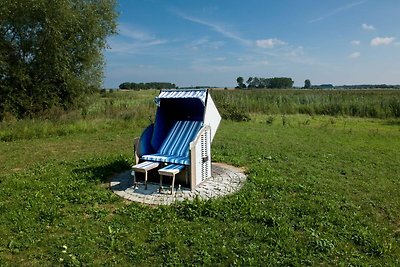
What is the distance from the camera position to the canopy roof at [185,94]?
640 cm

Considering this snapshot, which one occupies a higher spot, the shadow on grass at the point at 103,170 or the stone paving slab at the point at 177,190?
the shadow on grass at the point at 103,170

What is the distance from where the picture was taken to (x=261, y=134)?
13.5 m

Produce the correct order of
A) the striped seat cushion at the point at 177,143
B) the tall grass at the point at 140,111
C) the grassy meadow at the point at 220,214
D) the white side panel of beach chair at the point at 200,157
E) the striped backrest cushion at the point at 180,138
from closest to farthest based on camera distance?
the grassy meadow at the point at 220,214, the white side panel of beach chair at the point at 200,157, the striped seat cushion at the point at 177,143, the striped backrest cushion at the point at 180,138, the tall grass at the point at 140,111

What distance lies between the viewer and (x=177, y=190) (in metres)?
5.92

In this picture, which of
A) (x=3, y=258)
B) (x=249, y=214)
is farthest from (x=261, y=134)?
(x=3, y=258)

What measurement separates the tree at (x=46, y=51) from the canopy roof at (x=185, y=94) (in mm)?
11537

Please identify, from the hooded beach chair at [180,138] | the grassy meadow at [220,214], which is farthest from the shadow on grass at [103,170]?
the hooded beach chair at [180,138]

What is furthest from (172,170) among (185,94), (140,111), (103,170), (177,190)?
(140,111)

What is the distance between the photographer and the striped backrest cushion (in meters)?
6.76

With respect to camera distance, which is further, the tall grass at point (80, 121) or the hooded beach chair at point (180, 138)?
the tall grass at point (80, 121)

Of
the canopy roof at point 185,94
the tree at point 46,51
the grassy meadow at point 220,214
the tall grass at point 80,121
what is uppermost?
the tree at point 46,51

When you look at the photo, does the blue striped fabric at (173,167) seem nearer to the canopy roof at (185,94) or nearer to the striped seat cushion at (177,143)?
the striped seat cushion at (177,143)

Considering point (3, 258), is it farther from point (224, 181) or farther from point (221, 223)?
point (224, 181)

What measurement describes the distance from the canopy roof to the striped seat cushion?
786 mm
